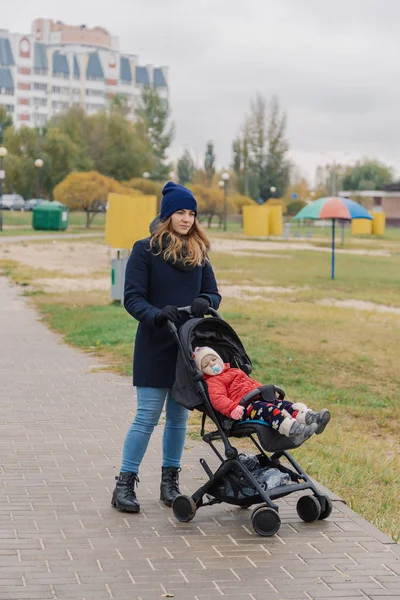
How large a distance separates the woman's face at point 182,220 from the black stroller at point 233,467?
436 mm

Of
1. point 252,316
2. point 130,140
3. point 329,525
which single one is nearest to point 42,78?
point 130,140

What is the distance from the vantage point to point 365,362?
12727 millimetres

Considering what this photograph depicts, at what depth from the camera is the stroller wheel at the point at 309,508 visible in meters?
5.67

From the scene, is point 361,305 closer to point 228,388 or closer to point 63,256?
point 228,388

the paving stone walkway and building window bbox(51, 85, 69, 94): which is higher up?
building window bbox(51, 85, 69, 94)

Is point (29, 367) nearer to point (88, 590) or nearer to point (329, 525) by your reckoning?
point (329, 525)

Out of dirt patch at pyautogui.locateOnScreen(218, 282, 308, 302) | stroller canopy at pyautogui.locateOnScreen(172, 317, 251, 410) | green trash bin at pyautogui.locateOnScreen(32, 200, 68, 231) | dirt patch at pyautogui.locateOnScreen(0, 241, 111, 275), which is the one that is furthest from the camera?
green trash bin at pyautogui.locateOnScreen(32, 200, 68, 231)

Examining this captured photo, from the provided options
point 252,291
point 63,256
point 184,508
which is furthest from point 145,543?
point 63,256

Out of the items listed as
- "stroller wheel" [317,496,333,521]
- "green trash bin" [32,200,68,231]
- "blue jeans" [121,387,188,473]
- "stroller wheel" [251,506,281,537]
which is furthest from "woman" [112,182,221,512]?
"green trash bin" [32,200,68,231]

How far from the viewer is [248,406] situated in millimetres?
5504

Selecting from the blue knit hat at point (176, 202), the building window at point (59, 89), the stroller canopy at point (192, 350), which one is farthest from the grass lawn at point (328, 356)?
the building window at point (59, 89)

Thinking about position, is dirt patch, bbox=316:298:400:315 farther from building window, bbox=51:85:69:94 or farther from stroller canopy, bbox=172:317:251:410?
building window, bbox=51:85:69:94

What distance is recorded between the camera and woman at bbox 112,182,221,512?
Result: 5.89 meters

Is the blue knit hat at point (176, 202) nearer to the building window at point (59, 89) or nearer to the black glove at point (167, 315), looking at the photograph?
the black glove at point (167, 315)
